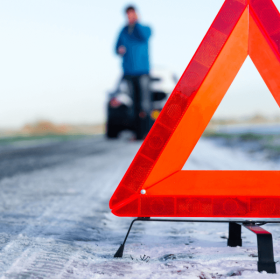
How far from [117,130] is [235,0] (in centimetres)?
1227

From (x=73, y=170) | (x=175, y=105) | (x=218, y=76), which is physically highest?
(x=218, y=76)

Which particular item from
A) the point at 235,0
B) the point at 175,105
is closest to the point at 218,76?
the point at 175,105

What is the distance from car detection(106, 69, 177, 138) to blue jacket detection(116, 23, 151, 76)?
4.11m

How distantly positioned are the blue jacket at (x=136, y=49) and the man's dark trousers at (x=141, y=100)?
0.97 feet

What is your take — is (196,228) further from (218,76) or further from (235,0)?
(235,0)

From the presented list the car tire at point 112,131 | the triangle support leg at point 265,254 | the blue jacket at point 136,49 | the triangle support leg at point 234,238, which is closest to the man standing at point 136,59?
the blue jacket at point 136,49

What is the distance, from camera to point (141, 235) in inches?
91.4

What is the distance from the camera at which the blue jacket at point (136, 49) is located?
4992mm

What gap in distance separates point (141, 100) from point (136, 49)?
91.5 inches

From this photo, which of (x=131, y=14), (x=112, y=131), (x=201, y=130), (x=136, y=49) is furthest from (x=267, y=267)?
(x=112, y=131)

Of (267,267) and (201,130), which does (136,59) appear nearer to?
(201,130)

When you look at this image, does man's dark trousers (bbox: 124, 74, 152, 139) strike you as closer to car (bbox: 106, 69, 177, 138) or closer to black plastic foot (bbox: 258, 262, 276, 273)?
car (bbox: 106, 69, 177, 138)

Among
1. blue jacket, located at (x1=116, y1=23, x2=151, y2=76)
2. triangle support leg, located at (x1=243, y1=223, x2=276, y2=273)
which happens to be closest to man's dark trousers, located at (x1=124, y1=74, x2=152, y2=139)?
blue jacket, located at (x1=116, y1=23, x2=151, y2=76)

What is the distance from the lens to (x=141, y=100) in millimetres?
7770
